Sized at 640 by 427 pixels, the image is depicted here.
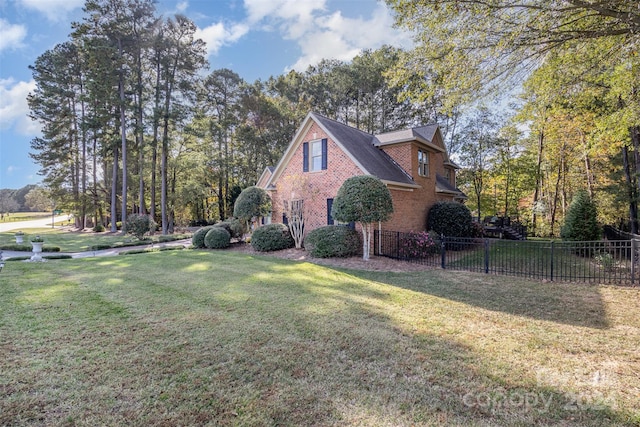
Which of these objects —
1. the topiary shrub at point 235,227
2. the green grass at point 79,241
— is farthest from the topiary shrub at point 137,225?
the topiary shrub at point 235,227

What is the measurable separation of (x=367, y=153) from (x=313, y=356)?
451 inches

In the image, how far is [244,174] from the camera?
1247 inches

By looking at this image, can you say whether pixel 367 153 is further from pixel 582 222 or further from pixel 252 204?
pixel 582 222

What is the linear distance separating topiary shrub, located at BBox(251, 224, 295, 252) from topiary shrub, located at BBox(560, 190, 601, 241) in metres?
12.5

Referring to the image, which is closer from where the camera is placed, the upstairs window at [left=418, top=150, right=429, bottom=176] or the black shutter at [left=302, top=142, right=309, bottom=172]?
the black shutter at [left=302, top=142, right=309, bottom=172]

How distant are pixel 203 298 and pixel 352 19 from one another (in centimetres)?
965

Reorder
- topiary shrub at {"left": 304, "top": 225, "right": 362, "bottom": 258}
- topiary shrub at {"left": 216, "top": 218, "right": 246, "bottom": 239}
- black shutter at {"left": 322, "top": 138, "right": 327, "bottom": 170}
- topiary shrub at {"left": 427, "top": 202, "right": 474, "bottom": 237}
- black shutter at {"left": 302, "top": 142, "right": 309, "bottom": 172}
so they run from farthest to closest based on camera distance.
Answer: topiary shrub at {"left": 216, "top": 218, "right": 246, "bottom": 239} → topiary shrub at {"left": 427, "top": 202, "right": 474, "bottom": 237} → black shutter at {"left": 302, "top": 142, "right": 309, "bottom": 172} → black shutter at {"left": 322, "top": 138, "right": 327, "bottom": 170} → topiary shrub at {"left": 304, "top": 225, "right": 362, "bottom": 258}

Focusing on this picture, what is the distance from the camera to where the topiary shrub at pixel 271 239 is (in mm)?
13297

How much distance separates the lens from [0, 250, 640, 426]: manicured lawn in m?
2.54

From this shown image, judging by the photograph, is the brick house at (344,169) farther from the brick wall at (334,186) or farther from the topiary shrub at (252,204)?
the topiary shrub at (252,204)

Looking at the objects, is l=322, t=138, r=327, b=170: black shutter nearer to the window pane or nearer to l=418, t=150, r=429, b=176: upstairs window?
the window pane

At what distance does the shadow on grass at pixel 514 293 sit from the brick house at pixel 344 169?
4.69m

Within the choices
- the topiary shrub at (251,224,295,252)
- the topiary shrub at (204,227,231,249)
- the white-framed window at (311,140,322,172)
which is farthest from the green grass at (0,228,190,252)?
the white-framed window at (311,140,322,172)

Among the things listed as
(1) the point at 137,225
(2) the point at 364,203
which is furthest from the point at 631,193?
(1) the point at 137,225
